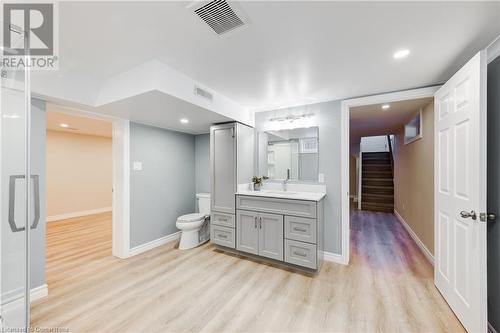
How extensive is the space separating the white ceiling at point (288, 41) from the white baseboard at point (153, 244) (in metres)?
2.16

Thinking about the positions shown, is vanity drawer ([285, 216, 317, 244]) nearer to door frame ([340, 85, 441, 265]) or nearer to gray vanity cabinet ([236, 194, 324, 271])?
gray vanity cabinet ([236, 194, 324, 271])

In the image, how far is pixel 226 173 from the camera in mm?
2955

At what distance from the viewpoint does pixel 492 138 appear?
152 cm

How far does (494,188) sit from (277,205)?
1.85 m

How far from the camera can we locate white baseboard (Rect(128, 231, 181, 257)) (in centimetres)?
283

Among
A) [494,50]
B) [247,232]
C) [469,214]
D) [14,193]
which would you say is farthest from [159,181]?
[494,50]

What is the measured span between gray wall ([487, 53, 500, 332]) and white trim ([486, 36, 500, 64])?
31 millimetres

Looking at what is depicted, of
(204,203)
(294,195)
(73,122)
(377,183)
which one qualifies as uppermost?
(73,122)

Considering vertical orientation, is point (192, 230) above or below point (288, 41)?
below

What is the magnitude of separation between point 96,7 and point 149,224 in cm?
275

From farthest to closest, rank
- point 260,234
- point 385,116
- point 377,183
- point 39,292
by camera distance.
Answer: point 377,183, point 385,116, point 260,234, point 39,292

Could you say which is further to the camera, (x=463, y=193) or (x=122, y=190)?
(x=122, y=190)

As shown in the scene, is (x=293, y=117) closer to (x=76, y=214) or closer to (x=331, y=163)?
(x=331, y=163)

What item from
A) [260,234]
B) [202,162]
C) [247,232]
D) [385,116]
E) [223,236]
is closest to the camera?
[260,234]
